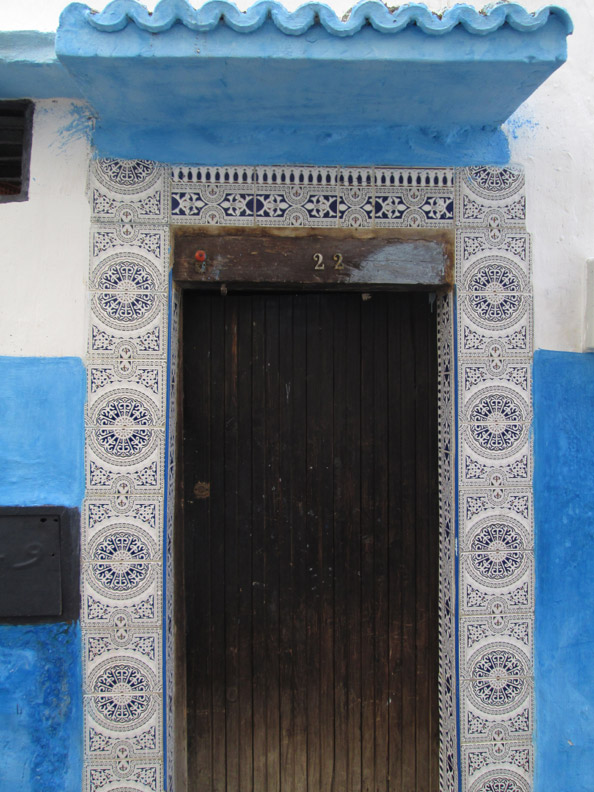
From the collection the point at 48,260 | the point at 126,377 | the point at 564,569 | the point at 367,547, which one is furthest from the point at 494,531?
the point at 48,260

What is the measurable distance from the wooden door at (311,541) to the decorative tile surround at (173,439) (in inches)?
7.2

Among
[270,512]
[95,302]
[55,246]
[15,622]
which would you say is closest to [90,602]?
[15,622]

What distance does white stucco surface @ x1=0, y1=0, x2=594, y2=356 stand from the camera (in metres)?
2.13

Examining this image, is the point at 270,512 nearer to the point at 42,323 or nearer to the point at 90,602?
the point at 90,602

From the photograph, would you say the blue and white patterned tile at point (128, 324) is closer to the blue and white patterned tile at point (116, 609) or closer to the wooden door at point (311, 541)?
the wooden door at point (311, 541)

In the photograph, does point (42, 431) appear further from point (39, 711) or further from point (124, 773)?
point (124, 773)

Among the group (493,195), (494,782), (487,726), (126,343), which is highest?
(493,195)

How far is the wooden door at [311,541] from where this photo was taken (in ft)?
7.77

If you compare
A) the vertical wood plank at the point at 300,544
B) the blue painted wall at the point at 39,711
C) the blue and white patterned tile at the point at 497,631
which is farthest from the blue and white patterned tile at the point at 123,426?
the blue and white patterned tile at the point at 497,631

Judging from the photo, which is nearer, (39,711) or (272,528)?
(39,711)

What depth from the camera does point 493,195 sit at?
221 centimetres

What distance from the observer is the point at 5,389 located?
83.7 inches

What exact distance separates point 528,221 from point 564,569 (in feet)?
4.87

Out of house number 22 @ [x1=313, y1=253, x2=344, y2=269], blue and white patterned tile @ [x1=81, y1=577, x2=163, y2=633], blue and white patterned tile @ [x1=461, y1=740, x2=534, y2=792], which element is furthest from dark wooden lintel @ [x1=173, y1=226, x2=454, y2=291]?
blue and white patterned tile @ [x1=461, y1=740, x2=534, y2=792]
